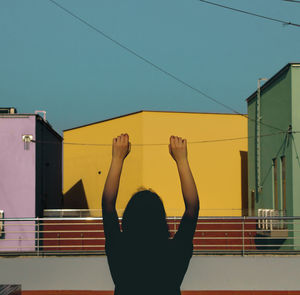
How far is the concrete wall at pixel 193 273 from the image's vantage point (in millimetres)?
7441

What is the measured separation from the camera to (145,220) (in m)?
2.04

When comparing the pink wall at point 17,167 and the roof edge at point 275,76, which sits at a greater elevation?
the roof edge at point 275,76

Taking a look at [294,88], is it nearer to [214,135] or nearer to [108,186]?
[214,135]

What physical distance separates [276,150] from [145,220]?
1725cm

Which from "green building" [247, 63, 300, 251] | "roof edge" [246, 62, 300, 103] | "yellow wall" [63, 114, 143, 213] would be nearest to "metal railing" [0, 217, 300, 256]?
"green building" [247, 63, 300, 251]

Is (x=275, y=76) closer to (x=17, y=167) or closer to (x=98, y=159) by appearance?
(x=17, y=167)

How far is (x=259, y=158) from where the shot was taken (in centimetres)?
2114

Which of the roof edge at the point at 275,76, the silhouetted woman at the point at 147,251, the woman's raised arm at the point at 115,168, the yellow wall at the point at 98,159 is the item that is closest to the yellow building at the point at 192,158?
the yellow wall at the point at 98,159

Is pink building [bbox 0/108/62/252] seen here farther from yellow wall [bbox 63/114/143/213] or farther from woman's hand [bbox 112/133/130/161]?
woman's hand [bbox 112/133/130/161]

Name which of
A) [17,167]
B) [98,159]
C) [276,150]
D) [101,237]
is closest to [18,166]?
[17,167]

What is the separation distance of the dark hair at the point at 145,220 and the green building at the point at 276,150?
11.7m

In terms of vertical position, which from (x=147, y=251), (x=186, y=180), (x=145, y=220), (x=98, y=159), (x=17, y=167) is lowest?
(x=147, y=251)

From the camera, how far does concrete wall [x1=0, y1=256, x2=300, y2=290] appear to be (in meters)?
7.44

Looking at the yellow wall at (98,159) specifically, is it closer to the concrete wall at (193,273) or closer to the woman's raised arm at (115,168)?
the concrete wall at (193,273)
